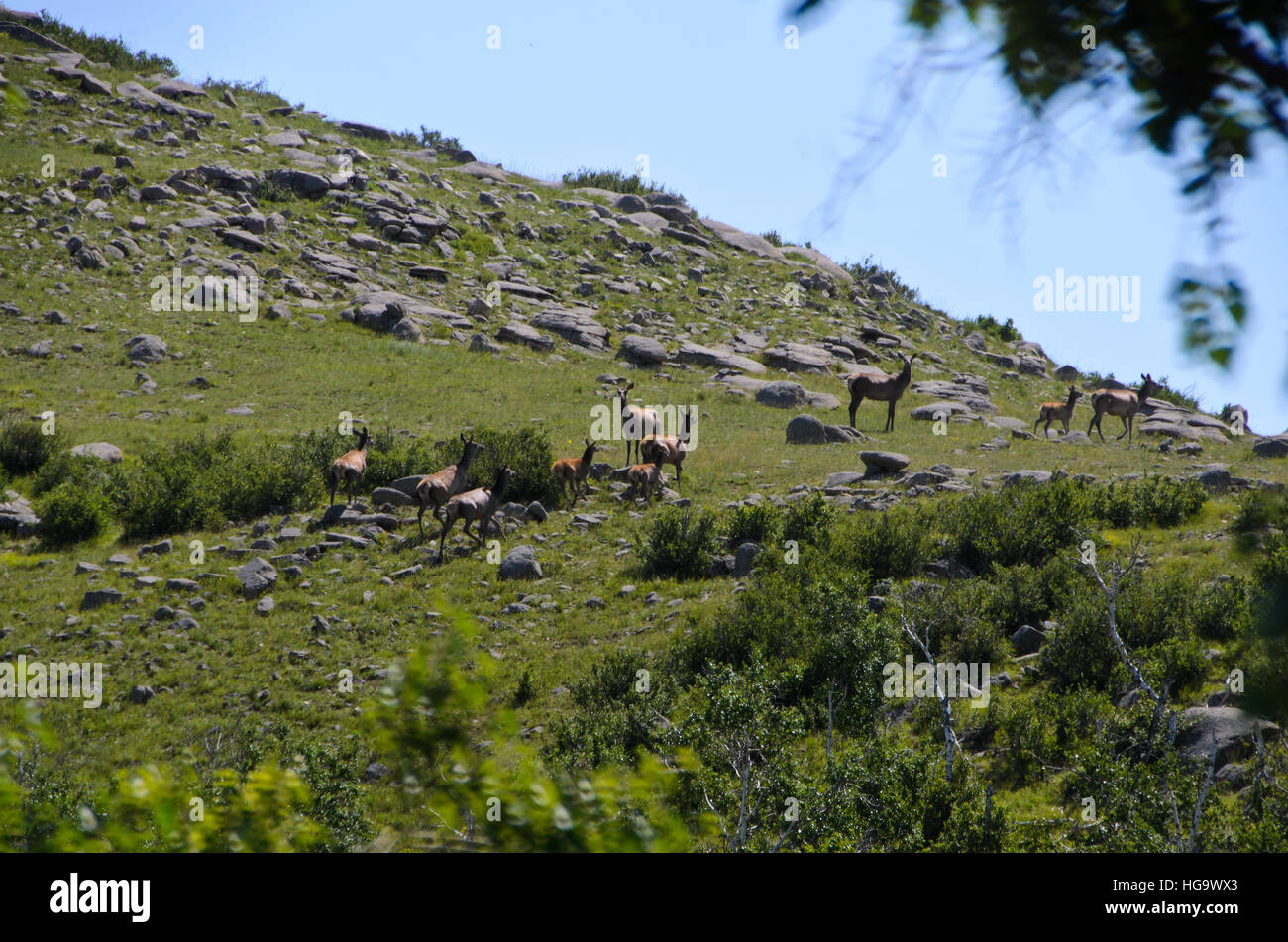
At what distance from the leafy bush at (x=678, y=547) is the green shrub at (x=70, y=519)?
932cm

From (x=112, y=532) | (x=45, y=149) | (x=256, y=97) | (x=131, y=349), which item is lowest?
(x=112, y=532)

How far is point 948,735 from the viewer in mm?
7180

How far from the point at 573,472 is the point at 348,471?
167 inches

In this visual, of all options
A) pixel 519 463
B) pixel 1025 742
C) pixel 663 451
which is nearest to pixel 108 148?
pixel 519 463

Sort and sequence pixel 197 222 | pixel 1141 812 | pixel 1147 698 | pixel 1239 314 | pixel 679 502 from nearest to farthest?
pixel 1239 314 < pixel 1141 812 < pixel 1147 698 < pixel 679 502 < pixel 197 222

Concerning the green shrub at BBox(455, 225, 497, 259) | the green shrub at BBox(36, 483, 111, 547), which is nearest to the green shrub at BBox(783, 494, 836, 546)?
the green shrub at BBox(36, 483, 111, 547)

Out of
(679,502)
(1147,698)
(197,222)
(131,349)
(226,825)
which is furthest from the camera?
(197,222)

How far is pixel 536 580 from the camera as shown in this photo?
14273 mm

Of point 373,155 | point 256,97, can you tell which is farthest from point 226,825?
point 256,97

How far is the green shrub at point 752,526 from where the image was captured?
→ 15250mm

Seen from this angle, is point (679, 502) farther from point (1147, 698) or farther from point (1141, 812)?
point (1141, 812)

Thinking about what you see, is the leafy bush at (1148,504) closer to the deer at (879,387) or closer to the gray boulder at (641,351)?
the deer at (879,387)

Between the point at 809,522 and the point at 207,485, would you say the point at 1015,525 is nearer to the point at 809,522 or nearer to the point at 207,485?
the point at 809,522
